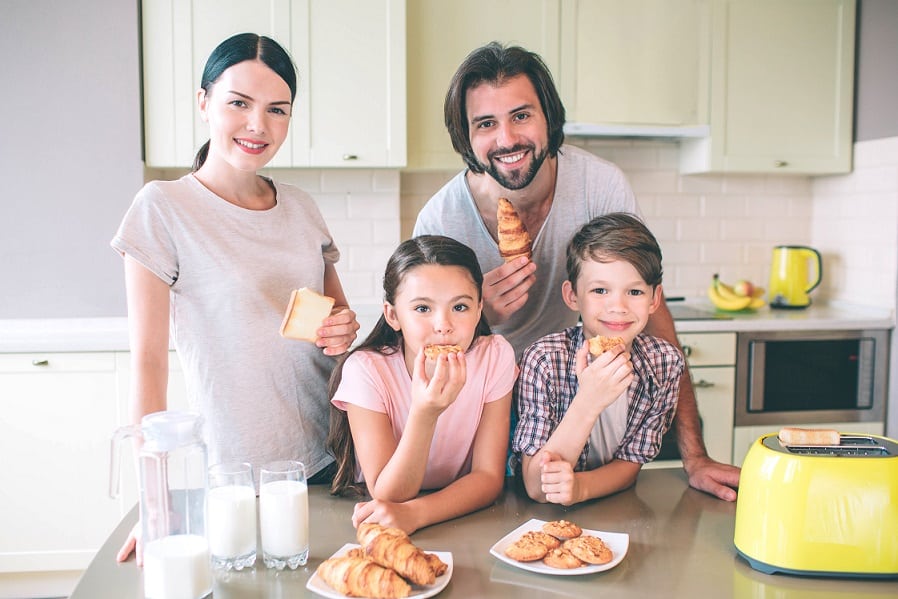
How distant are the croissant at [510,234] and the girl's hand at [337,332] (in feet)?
1.34

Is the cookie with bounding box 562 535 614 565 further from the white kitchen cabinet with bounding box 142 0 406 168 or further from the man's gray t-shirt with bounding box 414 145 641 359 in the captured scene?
the white kitchen cabinet with bounding box 142 0 406 168

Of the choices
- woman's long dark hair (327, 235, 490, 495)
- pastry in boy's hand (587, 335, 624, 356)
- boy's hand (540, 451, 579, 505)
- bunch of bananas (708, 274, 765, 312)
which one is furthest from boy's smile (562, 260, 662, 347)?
bunch of bananas (708, 274, 765, 312)

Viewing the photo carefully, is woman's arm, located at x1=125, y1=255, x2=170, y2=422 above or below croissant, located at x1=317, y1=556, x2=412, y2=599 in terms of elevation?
above

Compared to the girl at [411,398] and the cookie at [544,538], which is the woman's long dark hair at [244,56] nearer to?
the girl at [411,398]

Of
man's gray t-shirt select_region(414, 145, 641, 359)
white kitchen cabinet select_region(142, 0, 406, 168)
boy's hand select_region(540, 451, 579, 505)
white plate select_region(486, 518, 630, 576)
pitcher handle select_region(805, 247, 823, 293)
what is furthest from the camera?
pitcher handle select_region(805, 247, 823, 293)

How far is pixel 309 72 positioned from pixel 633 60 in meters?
1.41

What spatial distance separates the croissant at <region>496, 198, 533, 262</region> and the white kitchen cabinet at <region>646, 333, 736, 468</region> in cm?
169

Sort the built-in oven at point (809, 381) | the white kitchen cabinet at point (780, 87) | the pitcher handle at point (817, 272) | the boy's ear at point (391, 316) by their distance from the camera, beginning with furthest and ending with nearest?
the pitcher handle at point (817, 272) → the white kitchen cabinet at point (780, 87) → the built-in oven at point (809, 381) → the boy's ear at point (391, 316)

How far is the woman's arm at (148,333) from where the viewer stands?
Result: 1455 millimetres

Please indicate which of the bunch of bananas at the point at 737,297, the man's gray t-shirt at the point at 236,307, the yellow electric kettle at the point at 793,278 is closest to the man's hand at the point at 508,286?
the man's gray t-shirt at the point at 236,307

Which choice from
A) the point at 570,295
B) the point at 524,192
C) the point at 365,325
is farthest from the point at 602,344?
the point at 365,325

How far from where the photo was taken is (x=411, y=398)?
1.54m

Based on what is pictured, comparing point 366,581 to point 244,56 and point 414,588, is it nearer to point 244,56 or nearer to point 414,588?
point 414,588

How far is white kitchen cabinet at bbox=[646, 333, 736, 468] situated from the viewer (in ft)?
10.7
